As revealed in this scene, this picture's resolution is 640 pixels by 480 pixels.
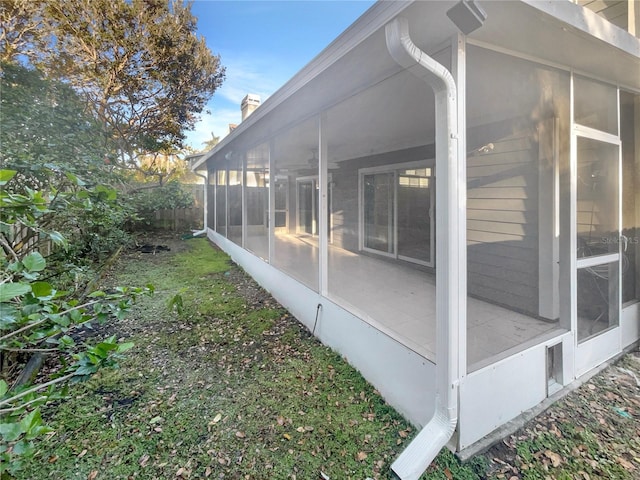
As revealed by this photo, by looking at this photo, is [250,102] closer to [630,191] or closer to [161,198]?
[161,198]

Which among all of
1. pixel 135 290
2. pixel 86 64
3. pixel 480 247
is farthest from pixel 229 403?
pixel 86 64

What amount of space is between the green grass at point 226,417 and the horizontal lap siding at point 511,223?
132cm

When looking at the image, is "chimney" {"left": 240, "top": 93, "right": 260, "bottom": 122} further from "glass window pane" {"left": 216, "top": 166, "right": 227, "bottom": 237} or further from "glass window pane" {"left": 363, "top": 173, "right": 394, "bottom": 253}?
"glass window pane" {"left": 363, "top": 173, "right": 394, "bottom": 253}

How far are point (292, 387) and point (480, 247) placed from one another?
1.92 meters

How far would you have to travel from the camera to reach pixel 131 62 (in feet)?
33.5

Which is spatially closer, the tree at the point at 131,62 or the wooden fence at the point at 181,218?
the tree at the point at 131,62

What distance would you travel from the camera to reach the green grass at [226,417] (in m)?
1.92

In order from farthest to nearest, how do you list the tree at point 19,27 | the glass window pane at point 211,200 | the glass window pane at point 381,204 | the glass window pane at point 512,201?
the glass window pane at point 211,200
the tree at point 19,27
the glass window pane at point 381,204
the glass window pane at point 512,201

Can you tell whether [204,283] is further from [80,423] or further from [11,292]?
[11,292]

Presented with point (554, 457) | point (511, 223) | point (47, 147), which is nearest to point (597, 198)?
point (511, 223)

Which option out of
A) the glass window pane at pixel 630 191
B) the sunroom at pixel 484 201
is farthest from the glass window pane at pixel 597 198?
the glass window pane at pixel 630 191

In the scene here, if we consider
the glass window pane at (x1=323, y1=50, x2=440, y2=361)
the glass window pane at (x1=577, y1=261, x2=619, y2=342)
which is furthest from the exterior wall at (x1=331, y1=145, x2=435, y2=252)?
the glass window pane at (x1=577, y1=261, x2=619, y2=342)

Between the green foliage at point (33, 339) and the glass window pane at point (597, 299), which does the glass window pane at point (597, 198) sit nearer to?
the glass window pane at point (597, 299)

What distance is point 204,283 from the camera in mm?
5883
